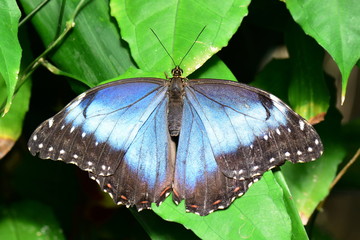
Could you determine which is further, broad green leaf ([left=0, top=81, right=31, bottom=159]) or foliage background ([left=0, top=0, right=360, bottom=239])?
broad green leaf ([left=0, top=81, right=31, bottom=159])

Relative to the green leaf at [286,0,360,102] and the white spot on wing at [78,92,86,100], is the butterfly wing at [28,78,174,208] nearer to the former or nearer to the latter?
the white spot on wing at [78,92,86,100]

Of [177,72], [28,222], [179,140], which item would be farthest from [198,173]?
[28,222]

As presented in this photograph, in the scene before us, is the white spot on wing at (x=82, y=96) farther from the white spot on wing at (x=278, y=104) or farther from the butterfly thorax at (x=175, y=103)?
the white spot on wing at (x=278, y=104)

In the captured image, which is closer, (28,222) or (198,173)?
(198,173)

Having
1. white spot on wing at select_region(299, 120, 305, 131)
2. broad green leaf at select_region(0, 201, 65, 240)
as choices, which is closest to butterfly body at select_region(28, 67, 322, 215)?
white spot on wing at select_region(299, 120, 305, 131)


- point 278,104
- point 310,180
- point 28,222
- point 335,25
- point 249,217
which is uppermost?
point 335,25

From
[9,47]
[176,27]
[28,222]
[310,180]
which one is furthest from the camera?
[28,222]

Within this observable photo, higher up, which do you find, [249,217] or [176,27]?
[176,27]

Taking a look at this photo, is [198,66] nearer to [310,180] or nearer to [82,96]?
[82,96]
